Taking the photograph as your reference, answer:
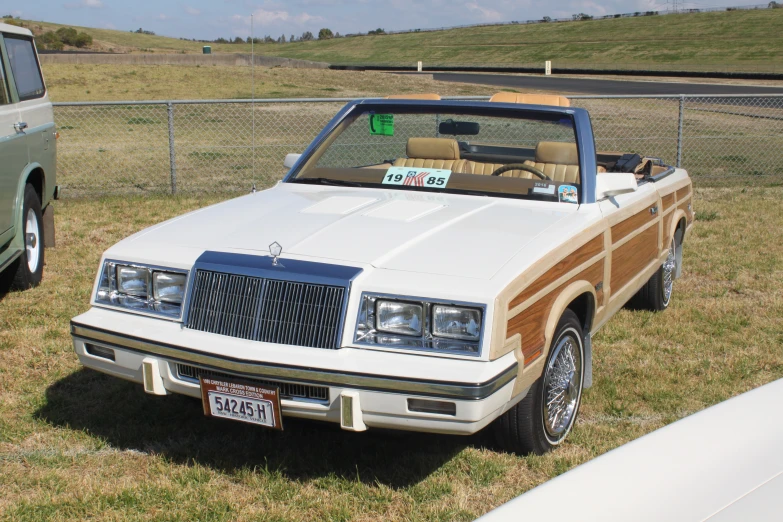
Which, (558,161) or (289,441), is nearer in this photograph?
(289,441)

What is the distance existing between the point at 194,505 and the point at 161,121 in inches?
732

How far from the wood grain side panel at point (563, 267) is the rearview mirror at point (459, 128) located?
1.22 meters

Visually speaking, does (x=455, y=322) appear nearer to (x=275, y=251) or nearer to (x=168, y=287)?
(x=275, y=251)

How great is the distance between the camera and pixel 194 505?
3537 mm

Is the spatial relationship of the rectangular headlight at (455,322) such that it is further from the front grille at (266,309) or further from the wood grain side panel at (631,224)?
the wood grain side panel at (631,224)

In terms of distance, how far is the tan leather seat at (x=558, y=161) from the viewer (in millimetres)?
4746

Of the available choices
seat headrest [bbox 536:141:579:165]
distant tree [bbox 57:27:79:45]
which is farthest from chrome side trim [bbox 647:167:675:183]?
distant tree [bbox 57:27:79:45]

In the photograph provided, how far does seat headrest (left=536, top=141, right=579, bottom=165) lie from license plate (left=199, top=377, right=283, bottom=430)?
233 centimetres

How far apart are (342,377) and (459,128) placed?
2462 mm

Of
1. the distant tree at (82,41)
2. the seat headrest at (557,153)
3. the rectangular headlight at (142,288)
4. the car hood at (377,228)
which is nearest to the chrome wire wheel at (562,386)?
the car hood at (377,228)

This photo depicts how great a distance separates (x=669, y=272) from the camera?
6.43m

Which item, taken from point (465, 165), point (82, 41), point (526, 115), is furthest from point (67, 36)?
point (526, 115)

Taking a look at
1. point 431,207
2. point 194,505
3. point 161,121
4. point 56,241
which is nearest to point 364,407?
point 194,505

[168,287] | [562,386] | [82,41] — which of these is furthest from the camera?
[82,41]
